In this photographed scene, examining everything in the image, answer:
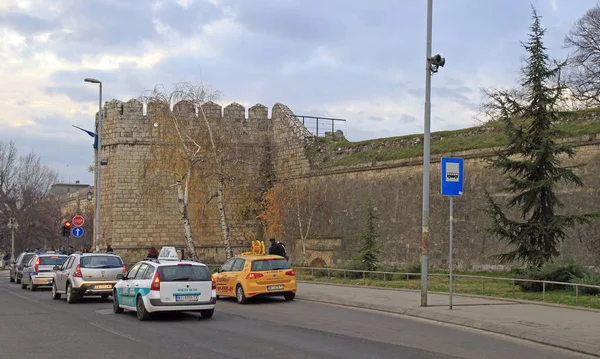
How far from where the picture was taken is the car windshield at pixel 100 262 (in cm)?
2253

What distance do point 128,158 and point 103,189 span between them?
2677 millimetres

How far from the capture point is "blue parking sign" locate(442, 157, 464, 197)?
17109 millimetres

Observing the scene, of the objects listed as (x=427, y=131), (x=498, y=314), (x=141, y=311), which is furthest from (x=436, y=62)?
(x=141, y=311)

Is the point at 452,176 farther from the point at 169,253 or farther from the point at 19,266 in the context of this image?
the point at 19,266

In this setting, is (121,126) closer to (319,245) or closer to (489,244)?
(319,245)

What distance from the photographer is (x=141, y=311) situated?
16.8 m

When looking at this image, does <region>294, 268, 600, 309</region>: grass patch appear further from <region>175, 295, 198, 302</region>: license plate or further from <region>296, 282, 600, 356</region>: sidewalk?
<region>175, 295, 198, 302</region>: license plate

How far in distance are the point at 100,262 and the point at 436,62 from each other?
40.8 feet

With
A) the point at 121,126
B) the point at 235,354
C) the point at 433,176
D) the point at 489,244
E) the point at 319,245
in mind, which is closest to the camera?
the point at 235,354

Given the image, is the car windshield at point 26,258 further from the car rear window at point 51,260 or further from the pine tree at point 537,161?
the pine tree at point 537,161

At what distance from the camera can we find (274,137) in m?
42.1

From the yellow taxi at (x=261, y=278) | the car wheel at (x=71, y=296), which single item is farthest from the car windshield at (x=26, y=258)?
the yellow taxi at (x=261, y=278)

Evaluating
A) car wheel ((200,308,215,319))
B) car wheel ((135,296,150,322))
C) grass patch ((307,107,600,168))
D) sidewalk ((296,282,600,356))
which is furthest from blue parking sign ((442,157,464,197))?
grass patch ((307,107,600,168))

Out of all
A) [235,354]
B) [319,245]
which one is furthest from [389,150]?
[235,354]
